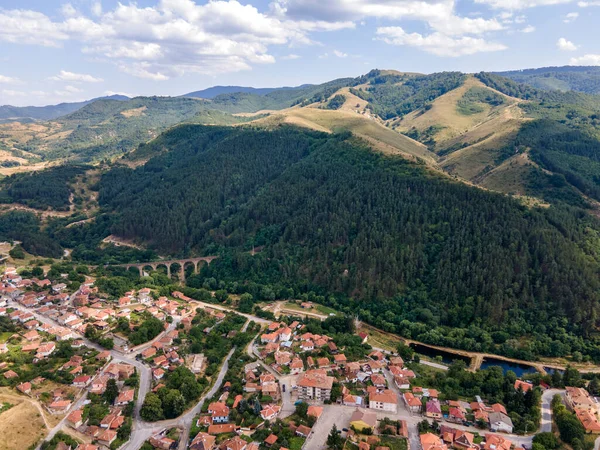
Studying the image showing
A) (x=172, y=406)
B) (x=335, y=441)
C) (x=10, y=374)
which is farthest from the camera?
(x=10, y=374)

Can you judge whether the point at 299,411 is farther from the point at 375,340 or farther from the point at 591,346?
the point at 591,346

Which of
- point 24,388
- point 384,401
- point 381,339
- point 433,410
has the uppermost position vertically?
point 24,388

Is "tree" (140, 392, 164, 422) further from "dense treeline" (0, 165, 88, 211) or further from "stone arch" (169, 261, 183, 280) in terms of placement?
"dense treeline" (0, 165, 88, 211)

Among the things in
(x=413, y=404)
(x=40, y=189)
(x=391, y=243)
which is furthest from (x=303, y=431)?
(x=40, y=189)

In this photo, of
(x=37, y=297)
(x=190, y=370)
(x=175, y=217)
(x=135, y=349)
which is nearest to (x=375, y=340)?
(x=190, y=370)

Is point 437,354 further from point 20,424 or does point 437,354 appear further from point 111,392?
point 20,424

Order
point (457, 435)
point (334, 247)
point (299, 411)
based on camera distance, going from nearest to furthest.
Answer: point (457, 435)
point (299, 411)
point (334, 247)
